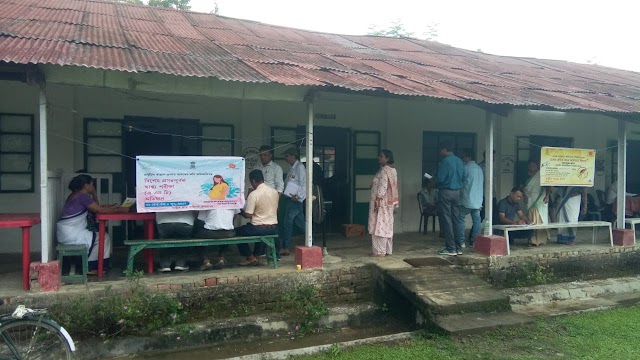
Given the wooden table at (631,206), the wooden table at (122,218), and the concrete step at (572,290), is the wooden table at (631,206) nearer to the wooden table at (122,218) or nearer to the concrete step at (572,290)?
the concrete step at (572,290)

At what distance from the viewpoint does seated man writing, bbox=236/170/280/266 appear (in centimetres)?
600

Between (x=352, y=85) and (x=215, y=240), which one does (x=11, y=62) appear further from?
(x=352, y=85)

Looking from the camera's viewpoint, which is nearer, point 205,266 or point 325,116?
point 205,266

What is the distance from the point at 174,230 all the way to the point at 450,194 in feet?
12.7

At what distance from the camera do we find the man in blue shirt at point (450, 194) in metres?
6.95

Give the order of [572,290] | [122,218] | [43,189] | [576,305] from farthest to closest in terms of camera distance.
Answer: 1. [572,290]
2. [576,305]
3. [122,218]
4. [43,189]

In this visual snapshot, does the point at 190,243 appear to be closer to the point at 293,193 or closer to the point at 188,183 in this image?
the point at 188,183

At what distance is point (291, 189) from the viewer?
6.80 m

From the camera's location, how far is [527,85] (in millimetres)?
8297

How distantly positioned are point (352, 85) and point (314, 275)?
236 centimetres

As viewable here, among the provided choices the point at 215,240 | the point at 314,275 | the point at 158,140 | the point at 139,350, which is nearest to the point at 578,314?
the point at 314,275

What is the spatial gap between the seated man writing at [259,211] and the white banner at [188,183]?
0.19 meters

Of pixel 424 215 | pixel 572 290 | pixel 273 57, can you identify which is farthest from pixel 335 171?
pixel 572 290

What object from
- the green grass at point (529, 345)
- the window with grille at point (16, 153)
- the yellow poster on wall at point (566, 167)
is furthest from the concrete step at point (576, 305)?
the window with grille at point (16, 153)
